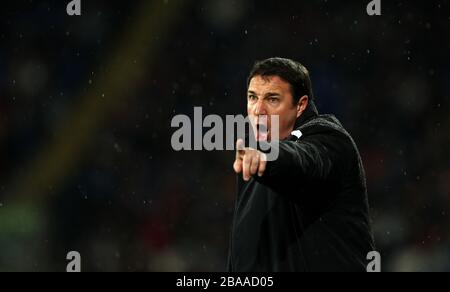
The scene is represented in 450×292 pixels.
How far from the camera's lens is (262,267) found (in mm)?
2277

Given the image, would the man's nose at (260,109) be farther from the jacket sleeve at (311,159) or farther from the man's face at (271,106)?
the jacket sleeve at (311,159)

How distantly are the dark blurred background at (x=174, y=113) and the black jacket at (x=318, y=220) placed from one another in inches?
107

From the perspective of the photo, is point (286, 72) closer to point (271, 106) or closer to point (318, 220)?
point (271, 106)

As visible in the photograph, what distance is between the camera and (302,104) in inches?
99.3

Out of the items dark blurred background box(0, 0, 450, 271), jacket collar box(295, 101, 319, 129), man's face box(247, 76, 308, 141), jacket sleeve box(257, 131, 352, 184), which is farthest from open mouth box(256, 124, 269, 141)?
dark blurred background box(0, 0, 450, 271)

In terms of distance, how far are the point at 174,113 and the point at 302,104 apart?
2.80m

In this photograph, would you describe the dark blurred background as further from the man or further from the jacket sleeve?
the jacket sleeve

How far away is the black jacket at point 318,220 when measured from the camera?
7.10 ft

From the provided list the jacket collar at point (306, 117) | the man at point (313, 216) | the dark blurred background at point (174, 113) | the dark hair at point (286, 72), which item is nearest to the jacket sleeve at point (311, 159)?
the man at point (313, 216)

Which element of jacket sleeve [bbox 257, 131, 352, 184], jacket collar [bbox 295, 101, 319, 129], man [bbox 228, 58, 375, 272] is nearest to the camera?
jacket sleeve [bbox 257, 131, 352, 184]

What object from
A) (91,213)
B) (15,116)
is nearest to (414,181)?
(91,213)

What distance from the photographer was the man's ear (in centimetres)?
248

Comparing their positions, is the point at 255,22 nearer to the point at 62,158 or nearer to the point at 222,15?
the point at 222,15

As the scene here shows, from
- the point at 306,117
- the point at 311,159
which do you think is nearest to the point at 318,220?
the point at 311,159
